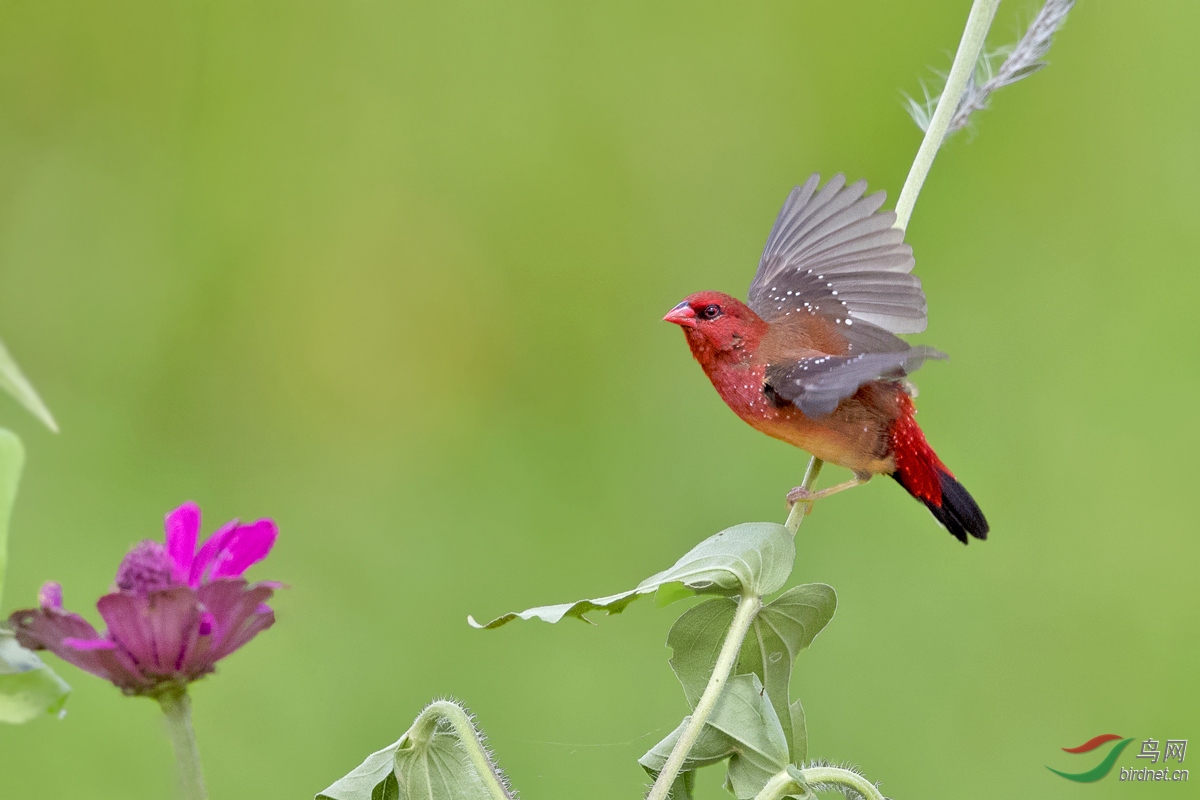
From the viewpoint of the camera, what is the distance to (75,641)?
36 cm

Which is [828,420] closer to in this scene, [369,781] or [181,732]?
[369,781]

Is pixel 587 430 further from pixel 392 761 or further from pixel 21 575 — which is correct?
pixel 392 761

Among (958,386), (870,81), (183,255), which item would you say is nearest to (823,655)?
(958,386)

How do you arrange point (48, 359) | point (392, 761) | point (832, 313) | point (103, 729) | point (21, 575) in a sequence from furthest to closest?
1. point (48, 359)
2. point (21, 575)
3. point (103, 729)
4. point (832, 313)
5. point (392, 761)

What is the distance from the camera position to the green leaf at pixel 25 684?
0.42 meters

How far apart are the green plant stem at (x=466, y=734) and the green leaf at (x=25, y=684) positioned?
0.45 feet

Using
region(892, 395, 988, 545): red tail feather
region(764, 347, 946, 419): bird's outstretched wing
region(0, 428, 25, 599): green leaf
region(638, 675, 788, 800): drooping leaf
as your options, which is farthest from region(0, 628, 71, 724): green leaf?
region(892, 395, 988, 545): red tail feather

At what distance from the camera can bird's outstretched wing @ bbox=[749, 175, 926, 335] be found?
73cm

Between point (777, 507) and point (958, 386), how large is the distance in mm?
331

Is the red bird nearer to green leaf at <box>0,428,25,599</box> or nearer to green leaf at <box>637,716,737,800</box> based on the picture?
green leaf at <box>637,716,737,800</box>

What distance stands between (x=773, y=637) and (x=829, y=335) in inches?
10.2

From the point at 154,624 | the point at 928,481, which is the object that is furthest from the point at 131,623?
the point at 928,481

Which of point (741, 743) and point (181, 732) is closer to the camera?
point (181, 732)

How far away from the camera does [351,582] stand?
1818mm
